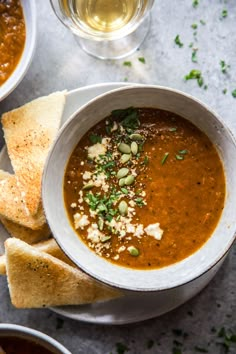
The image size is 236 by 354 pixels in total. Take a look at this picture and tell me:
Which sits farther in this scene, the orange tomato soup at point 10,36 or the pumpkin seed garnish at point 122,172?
the orange tomato soup at point 10,36

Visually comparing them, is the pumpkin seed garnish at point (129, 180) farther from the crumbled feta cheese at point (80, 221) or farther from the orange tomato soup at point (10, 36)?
the orange tomato soup at point (10, 36)

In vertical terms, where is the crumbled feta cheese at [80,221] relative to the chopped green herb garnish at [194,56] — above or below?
below

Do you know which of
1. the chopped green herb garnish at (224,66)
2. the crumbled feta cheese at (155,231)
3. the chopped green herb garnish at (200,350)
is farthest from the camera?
the chopped green herb garnish at (224,66)

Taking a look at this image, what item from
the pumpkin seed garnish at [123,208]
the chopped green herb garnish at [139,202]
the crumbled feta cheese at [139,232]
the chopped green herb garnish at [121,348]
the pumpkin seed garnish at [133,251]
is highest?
the chopped green herb garnish at [139,202]

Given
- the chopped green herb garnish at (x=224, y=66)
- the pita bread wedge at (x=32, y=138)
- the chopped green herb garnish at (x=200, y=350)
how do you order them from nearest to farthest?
1. the pita bread wedge at (x=32, y=138)
2. the chopped green herb garnish at (x=200, y=350)
3. the chopped green herb garnish at (x=224, y=66)

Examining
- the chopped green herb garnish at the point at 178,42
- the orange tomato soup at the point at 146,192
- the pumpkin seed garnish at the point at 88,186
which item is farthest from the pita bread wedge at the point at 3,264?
the chopped green herb garnish at the point at 178,42

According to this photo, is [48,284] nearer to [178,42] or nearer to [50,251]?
[50,251]

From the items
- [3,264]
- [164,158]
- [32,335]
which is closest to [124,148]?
[164,158]

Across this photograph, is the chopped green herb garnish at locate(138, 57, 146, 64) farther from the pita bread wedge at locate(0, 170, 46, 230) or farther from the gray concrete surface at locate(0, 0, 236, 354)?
the pita bread wedge at locate(0, 170, 46, 230)
